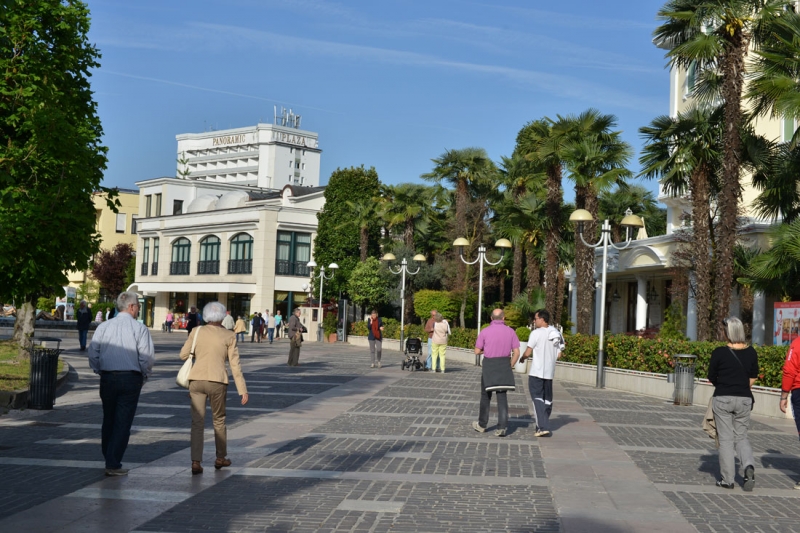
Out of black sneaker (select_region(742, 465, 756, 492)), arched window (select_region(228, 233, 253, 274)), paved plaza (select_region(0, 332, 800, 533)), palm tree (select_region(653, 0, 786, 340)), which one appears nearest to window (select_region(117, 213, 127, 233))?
arched window (select_region(228, 233, 253, 274))

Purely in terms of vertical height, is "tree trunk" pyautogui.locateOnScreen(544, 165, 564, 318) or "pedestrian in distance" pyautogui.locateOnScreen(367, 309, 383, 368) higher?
"tree trunk" pyautogui.locateOnScreen(544, 165, 564, 318)

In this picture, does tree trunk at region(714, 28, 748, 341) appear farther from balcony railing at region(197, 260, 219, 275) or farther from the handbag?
balcony railing at region(197, 260, 219, 275)

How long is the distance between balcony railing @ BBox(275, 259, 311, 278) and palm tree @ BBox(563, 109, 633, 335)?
34.7 m

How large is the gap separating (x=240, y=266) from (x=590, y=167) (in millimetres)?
38190

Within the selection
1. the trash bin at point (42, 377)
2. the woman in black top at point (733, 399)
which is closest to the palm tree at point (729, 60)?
the woman in black top at point (733, 399)

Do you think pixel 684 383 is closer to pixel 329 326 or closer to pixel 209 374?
pixel 209 374

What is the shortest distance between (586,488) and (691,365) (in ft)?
38.1

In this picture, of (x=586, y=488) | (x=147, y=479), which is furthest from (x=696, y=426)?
(x=147, y=479)

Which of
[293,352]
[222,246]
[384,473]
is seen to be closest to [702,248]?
[293,352]

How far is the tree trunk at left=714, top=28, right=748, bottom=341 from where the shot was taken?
75.0 feet

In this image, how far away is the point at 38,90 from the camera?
16094mm

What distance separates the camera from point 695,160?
25969 millimetres

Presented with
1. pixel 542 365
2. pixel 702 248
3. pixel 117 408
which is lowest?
pixel 117 408

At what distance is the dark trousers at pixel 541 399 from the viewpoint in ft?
44.1
